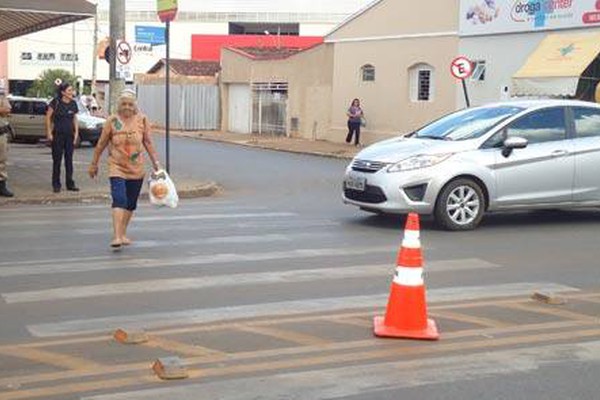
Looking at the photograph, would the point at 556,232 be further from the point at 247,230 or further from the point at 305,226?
the point at 247,230

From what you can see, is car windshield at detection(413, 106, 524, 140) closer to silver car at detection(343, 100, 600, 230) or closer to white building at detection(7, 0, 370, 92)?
silver car at detection(343, 100, 600, 230)

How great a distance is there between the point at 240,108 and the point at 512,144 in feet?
105

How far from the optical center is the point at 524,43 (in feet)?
83.9

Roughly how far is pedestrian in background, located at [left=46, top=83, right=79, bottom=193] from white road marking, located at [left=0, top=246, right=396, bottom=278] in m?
6.34

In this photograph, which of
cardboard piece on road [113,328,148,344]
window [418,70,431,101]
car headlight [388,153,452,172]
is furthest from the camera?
window [418,70,431,101]

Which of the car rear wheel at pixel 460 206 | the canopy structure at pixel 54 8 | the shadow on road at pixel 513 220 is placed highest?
the canopy structure at pixel 54 8

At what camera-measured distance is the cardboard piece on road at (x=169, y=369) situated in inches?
210

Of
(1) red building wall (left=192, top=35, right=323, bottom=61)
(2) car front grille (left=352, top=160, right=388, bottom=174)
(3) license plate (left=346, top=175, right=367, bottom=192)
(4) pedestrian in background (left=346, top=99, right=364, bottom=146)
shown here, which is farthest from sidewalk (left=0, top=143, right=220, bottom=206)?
(1) red building wall (left=192, top=35, right=323, bottom=61)

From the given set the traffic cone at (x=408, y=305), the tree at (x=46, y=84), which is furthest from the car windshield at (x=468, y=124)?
the tree at (x=46, y=84)

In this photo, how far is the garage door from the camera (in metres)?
41.7

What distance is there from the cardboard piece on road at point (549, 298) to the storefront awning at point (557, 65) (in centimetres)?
1599

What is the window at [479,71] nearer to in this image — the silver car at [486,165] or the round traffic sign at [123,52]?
the round traffic sign at [123,52]

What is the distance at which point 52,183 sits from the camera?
15.3 meters

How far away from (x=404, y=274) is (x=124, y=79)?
487 inches
